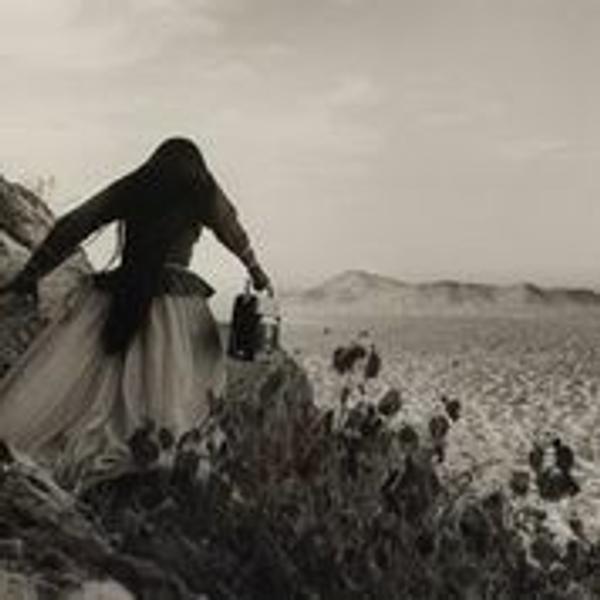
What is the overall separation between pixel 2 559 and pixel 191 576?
1122mm

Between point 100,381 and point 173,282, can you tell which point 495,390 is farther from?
point 100,381

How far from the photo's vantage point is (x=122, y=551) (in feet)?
25.1

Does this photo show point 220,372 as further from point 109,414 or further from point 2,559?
point 2,559

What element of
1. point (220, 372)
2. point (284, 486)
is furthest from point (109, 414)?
point (284, 486)

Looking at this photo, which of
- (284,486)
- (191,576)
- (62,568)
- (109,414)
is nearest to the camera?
(62,568)

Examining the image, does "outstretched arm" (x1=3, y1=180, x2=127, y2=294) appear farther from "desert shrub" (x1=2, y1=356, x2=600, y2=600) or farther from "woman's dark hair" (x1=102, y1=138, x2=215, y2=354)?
"desert shrub" (x1=2, y1=356, x2=600, y2=600)

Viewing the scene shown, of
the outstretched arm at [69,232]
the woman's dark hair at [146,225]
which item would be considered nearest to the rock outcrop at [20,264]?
the outstretched arm at [69,232]

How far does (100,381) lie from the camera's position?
969cm

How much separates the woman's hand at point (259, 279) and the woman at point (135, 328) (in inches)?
0.5

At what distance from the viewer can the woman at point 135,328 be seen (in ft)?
31.4

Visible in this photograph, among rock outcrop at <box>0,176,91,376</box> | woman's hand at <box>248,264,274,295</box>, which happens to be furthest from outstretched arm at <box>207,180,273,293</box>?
rock outcrop at <box>0,176,91,376</box>

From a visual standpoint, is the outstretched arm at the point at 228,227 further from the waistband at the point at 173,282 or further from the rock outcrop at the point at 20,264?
the rock outcrop at the point at 20,264

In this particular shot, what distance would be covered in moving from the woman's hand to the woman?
0.05ft

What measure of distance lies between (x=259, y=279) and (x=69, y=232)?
92cm
